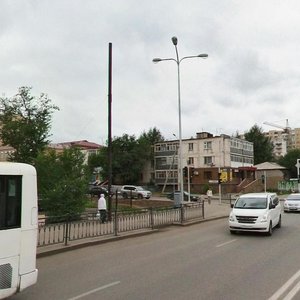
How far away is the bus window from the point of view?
22.0ft

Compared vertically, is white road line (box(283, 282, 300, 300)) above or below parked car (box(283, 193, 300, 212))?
below

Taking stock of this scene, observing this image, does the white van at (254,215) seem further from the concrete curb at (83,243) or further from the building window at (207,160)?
the building window at (207,160)

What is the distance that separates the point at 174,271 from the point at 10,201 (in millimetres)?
4342

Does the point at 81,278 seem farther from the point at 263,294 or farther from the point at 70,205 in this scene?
the point at 70,205

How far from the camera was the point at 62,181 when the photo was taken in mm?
22672

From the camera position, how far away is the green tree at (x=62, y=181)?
73.4 feet

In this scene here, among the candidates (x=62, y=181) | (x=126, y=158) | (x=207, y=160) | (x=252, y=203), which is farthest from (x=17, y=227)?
(x=207, y=160)

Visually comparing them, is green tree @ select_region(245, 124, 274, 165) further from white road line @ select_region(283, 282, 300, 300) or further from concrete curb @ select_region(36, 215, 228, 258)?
white road line @ select_region(283, 282, 300, 300)

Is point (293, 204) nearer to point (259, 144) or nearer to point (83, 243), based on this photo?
point (83, 243)

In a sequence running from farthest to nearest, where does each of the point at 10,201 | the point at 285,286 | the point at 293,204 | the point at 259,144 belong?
the point at 259,144
the point at 293,204
the point at 285,286
the point at 10,201

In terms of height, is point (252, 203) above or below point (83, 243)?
above

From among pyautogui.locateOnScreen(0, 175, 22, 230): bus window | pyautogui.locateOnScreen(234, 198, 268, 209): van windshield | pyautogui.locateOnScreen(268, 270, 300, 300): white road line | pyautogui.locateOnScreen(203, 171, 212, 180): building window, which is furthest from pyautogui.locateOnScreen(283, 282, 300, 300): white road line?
pyautogui.locateOnScreen(203, 171, 212, 180): building window

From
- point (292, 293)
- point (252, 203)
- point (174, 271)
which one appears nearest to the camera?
point (292, 293)

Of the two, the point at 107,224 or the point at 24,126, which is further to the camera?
the point at 24,126
